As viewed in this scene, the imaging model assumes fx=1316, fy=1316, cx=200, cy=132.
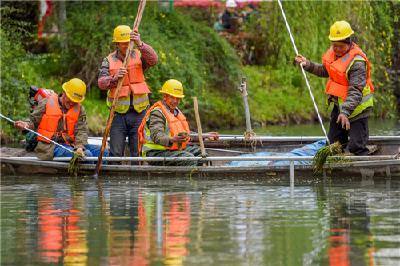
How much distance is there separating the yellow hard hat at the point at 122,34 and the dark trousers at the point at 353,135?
323cm

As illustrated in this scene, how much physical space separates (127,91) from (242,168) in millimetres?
2215

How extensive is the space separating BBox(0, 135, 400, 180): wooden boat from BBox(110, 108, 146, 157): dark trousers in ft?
0.88

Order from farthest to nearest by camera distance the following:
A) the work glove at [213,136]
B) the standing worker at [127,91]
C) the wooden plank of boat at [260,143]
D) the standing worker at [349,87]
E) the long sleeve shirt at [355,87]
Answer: the wooden plank of boat at [260,143]
the work glove at [213,136]
the standing worker at [127,91]
the standing worker at [349,87]
the long sleeve shirt at [355,87]

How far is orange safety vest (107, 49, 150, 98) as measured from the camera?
63.5 ft

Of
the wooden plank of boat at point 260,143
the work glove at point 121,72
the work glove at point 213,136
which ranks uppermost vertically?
the work glove at point 121,72

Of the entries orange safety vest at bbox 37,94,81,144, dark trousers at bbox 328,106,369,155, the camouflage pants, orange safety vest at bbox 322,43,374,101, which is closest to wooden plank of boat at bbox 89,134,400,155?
the camouflage pants

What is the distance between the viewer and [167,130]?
18734 millimetres

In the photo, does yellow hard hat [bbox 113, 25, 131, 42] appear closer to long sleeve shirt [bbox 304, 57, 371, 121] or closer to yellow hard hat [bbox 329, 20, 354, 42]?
yellow hard hat [bbox 329, 20, 354, 42]

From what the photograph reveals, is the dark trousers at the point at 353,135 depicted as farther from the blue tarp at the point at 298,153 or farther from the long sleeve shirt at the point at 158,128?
the long sleeve shirt at the point at 158,128

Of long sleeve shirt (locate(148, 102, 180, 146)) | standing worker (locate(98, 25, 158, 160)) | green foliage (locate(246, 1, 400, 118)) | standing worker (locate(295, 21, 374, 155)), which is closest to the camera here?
standing worker (locate(295, 21, 374, 155))

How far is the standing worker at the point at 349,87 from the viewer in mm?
18172

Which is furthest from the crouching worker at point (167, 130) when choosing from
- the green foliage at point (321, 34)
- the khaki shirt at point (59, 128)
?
the green foliage at point (321, 34)

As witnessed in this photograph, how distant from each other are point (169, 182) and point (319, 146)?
238 centimetres

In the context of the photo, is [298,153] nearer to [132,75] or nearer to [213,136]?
[213,136]
